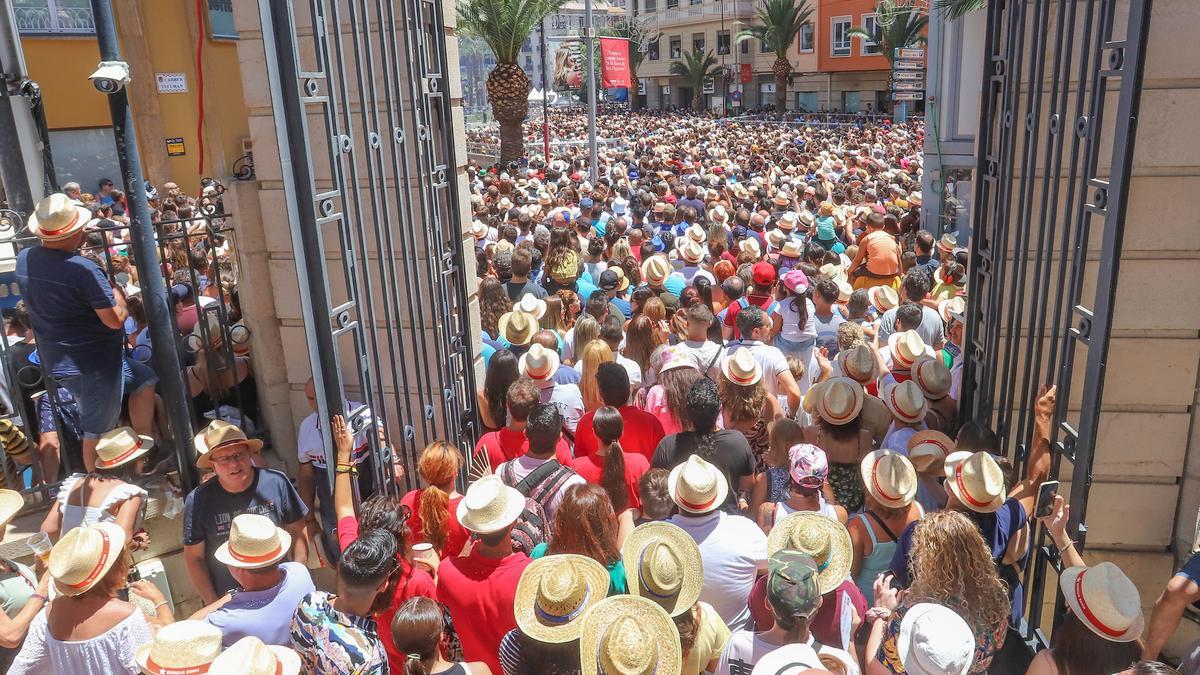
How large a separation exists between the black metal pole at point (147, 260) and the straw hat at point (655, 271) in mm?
4027

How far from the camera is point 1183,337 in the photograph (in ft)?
13.9

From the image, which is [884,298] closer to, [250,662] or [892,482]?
[892,482]

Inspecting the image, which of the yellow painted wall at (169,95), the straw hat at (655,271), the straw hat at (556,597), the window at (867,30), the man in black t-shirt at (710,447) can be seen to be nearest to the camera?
the straw hat at (556,597)

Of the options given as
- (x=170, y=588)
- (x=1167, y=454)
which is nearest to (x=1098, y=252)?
(x=1167, y=454)

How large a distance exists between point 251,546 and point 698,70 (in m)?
54.8

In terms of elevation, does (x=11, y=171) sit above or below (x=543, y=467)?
above

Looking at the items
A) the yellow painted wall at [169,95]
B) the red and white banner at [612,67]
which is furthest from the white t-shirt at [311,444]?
the red and white banner at [612,67]

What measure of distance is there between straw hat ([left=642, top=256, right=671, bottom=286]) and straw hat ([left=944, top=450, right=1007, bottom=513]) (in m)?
4.17

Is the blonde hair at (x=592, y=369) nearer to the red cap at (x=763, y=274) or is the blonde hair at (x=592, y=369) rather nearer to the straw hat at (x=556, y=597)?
the red cap at (x=763, y=274)

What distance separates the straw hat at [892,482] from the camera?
3.53 m

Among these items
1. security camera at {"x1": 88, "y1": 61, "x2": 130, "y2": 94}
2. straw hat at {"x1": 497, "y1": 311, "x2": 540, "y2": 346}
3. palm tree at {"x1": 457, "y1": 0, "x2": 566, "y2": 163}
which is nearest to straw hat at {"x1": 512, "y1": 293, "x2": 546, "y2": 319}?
straw hat at {"x1": 497, "y1": 311, "x2": 540, "y2": 346}

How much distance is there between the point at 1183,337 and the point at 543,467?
327cm

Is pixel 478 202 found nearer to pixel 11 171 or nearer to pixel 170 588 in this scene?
pixel 11 171

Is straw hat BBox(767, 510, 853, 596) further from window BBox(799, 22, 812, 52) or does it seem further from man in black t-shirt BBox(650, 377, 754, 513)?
window BBox(799, 22, 812, 52)
